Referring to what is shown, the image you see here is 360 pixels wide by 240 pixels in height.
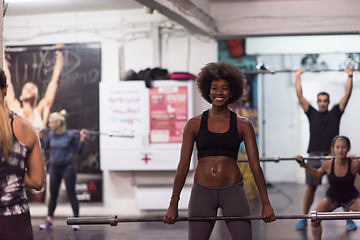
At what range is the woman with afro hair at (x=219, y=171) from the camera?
377cm

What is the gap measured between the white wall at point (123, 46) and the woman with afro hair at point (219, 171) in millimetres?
4898

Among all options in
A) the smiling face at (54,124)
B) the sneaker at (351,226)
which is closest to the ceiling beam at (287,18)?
the smiling face at (54,124)

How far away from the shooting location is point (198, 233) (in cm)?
379

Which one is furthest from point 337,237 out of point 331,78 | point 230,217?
point 331,78

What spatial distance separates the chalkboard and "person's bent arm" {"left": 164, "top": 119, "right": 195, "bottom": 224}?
16.5 feet

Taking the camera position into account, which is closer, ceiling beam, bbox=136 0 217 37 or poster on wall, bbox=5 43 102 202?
ceiling beam, bbox=136 0 217 37

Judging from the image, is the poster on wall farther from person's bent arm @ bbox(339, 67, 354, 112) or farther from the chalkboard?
person's bent arm @ bbox(339, 67, 354, 112)

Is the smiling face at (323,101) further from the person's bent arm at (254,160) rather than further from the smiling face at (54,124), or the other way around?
the person's bent arm at (254,160)

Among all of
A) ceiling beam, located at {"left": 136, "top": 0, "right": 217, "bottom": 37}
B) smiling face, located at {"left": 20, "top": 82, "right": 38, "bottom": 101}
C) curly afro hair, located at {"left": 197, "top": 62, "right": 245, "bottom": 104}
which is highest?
ceiling beam, located at {"left": 136, "top": 0, "right": 217, "bottom": 37}

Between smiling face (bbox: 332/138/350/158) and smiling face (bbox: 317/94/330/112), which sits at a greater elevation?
smiling face (bbox: 317/94/330/112)

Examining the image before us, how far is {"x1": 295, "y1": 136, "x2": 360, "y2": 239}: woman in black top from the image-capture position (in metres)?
6.23

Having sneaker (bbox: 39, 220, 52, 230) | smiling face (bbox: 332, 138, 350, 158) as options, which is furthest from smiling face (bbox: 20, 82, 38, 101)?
smiling face (bbox: 332, 138, 350, 158)

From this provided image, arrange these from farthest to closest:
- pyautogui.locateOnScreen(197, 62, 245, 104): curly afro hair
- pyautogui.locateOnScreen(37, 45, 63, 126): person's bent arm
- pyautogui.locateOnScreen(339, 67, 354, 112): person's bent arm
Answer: pyautogui.locateOnScreen(37, 45, 63, 126): person's bent arm < pyautogui.locateOnScreen(339, 67, 354, 112): person's bent arm < pyautogui.locateOnScreen(197, 62, 245, 104): curly afro hair

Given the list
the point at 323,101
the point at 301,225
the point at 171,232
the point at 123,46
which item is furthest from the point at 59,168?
the point at 323,101
